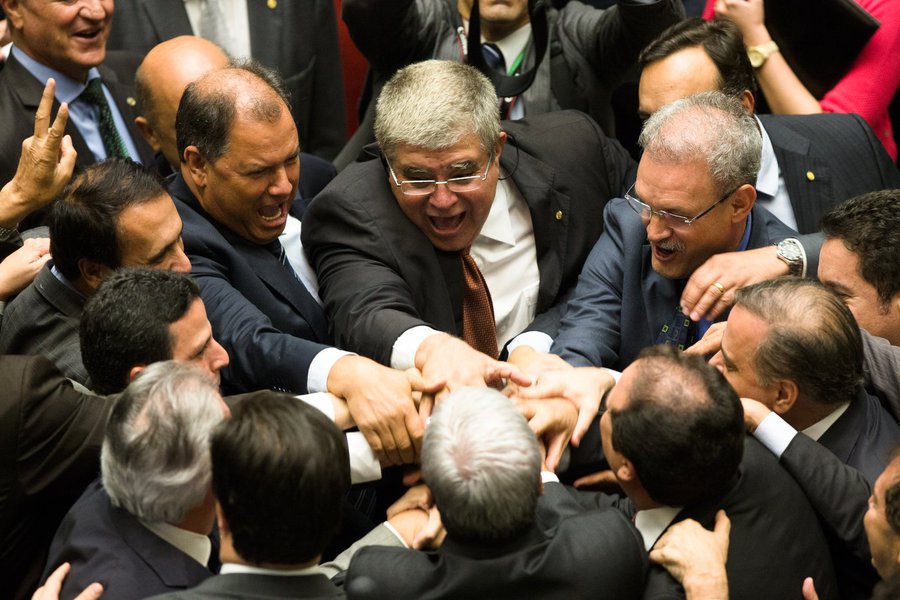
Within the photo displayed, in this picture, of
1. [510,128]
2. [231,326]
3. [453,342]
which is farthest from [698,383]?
[510,128]

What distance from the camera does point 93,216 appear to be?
2959 millimetres

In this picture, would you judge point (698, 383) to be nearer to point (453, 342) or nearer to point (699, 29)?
point (453, 342)

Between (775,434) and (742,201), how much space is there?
94cm

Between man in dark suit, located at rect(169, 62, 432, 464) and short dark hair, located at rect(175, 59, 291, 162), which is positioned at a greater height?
short dark hair, located at rect(175, 59, 291, 162)

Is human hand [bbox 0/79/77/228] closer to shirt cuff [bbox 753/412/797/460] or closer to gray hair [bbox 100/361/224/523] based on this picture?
gray hair [bbox 100/361/224/523]

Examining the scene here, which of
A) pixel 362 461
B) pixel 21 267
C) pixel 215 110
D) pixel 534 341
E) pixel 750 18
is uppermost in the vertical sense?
pixel 215 110

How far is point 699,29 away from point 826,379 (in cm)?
162

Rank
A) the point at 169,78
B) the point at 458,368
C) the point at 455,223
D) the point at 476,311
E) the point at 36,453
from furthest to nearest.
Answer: the point at 169,78 < the point at 476,311 < the point at 455,223 < the point at 458,368 < the point at 36,453

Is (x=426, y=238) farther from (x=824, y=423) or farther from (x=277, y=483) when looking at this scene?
(x=277, y=483)

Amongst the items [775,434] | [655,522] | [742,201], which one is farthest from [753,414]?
[742,201]

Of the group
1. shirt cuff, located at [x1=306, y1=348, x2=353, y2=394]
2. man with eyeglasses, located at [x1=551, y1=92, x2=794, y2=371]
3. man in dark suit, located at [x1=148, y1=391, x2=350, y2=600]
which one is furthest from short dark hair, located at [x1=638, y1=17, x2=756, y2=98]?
man in dark suit, located at [x1=148, y1=391, x2=350, y2=600]

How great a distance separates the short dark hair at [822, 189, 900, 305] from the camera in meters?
2.92

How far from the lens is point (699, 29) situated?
12.4 ft

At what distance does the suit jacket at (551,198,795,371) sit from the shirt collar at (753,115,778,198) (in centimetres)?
16
